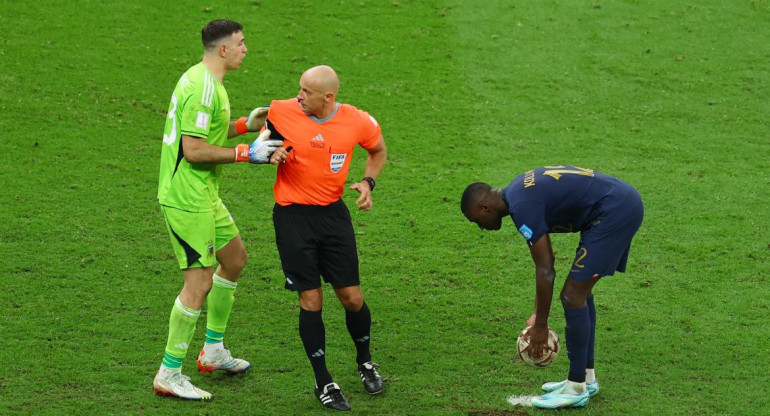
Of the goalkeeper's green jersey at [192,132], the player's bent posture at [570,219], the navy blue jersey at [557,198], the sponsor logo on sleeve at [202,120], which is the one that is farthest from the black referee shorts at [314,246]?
the navy blue jersey at [557,198]

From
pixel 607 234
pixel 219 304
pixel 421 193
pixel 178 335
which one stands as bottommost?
pixel 178 335

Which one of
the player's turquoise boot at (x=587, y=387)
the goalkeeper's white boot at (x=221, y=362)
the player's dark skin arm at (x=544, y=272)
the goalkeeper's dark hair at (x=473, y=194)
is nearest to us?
the player's dark skin arm at (x=544, y=272)

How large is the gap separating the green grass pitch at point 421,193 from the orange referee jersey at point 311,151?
138cm

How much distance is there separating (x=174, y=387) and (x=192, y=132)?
174 centimetres

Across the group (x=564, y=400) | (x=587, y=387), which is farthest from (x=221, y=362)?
(x=587, y=387)

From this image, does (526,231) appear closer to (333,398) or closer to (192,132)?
(333,398)

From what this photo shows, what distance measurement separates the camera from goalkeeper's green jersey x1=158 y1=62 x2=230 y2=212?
629cm

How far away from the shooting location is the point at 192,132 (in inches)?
247

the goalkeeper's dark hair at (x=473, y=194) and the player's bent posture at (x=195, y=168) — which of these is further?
the player's bent posture at (x=195, y=168)

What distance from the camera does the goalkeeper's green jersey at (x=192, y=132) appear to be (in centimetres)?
629

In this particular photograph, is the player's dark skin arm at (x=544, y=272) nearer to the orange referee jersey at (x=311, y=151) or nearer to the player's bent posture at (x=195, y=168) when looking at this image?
the orange referee jersey at (x=311, y=151)

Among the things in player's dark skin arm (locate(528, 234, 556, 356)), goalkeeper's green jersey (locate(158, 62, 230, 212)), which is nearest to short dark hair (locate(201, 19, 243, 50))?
goalkeeper's green jersey (locate(158, 62, 230, 212))

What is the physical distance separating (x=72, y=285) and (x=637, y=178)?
5988 millimetres

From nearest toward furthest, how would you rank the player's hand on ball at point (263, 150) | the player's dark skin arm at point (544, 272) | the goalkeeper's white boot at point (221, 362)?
1. the player's dark skin arm at point (544, 272)
2. the player's hand on ball at point (263, 150)
3. the goalkeeper's white boot at point (221, 362)
